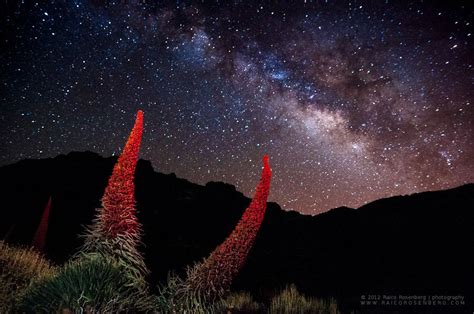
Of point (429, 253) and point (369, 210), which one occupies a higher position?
point (369, 210)

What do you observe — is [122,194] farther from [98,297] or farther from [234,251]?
[234,251]

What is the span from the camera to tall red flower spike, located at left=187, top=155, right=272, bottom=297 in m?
4.97

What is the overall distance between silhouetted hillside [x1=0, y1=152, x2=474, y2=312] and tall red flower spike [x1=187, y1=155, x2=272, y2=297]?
7147 millimetres

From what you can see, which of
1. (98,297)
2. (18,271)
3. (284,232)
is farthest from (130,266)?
(284,232)

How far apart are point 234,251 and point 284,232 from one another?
910 inches

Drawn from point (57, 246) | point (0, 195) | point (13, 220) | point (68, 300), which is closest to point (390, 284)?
point (68, 300)

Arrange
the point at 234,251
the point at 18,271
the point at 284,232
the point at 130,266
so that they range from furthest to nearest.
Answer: the point at 284,232
the point at 18,271
the point at 130,266
the point at 234,251

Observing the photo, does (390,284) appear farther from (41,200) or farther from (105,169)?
(105,169)

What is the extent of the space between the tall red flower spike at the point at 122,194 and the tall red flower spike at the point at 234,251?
1.36 m

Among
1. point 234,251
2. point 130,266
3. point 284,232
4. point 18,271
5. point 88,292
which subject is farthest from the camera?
point 284,232

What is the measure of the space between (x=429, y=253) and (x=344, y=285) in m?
4.29

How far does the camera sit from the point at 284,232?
89.4ft

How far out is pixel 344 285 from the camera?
13.0m

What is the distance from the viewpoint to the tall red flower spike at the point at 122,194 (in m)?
5.04
